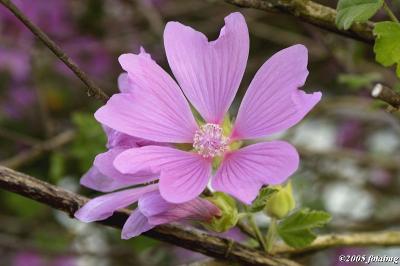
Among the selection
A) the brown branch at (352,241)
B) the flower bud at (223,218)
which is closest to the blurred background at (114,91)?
the brown branch at (352,241)

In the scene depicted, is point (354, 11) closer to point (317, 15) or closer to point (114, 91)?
point (317, 15)

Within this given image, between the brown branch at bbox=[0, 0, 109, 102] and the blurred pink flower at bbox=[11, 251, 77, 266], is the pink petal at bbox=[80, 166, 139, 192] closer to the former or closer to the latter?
the brown branch at bbox=[0, 0, 109, 102]

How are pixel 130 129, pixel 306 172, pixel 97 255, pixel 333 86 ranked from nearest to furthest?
pixel 130 129 → pixel 97 255 → pixel 306 172 → pixel 333 86

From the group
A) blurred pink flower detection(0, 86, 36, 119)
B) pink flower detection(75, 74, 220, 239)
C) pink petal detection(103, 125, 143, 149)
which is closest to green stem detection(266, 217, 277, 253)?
pink flower detection(75, 74, 220, 239)

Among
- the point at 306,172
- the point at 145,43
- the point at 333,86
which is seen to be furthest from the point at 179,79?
the point at 333,86

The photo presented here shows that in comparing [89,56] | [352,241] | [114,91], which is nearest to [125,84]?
[352,241]

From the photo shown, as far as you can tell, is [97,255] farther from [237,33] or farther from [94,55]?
[237,33]
